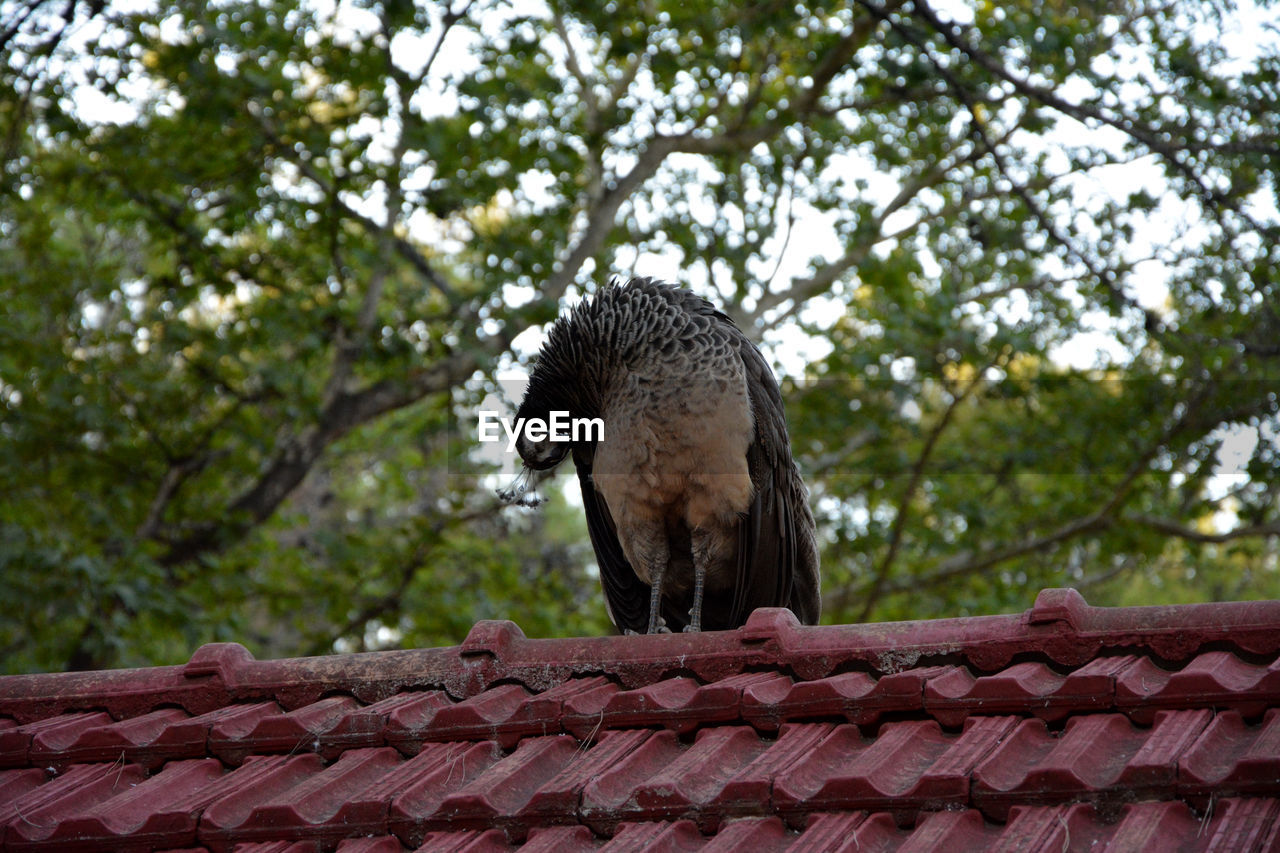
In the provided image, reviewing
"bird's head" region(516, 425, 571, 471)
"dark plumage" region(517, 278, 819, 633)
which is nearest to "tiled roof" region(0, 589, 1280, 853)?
"dark plumage" region(517, 278, 819, 633)

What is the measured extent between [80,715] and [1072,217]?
9565 millimetres

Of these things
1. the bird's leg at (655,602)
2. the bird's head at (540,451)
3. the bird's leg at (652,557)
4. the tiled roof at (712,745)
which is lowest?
the tiled roof at (712,745)

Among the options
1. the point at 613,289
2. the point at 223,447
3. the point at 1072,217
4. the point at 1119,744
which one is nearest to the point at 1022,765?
the point at 1119,744

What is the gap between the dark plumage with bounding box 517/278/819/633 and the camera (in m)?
4.92

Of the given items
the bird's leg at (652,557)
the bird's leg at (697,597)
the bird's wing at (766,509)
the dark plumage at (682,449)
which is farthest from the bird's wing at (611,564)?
the bird's wing at (766,509)

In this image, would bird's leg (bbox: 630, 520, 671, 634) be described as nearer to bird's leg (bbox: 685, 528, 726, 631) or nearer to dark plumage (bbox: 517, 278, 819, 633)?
dark plumage (bbox: 517, 278, 819, 633)

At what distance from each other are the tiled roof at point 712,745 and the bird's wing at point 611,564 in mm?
1991

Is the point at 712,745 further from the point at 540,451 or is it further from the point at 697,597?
the point at 540,451

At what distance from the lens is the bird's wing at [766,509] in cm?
507

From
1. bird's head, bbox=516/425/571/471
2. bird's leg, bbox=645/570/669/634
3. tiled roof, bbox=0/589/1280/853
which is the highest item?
bird's head, bbox=516/425/571/471

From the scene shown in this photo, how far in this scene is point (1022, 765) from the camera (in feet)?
8.29

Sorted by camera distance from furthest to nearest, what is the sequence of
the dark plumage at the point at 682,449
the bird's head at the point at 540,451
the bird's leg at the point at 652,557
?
1. the bird's head at the point at 540,451
2. the bird's leg at the point at 652,557
3. the dark plumage at the point at 682,449

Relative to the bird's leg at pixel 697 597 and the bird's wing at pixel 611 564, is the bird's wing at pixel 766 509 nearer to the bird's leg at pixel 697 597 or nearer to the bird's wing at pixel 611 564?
the bird's leg at pixel 697 597

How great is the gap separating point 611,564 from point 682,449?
101 cm
